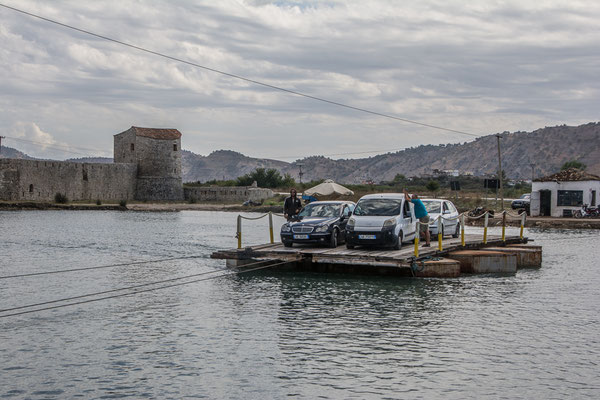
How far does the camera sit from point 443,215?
27609mm

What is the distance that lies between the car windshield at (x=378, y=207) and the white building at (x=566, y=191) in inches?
1294

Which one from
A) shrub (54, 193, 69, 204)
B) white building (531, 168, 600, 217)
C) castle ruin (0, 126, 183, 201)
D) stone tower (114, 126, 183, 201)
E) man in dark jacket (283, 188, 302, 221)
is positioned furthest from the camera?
stone tower (114, 126, 183, 201)

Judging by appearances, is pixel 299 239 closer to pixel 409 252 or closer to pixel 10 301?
pixel 409 252

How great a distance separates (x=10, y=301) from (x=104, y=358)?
25.2 ft

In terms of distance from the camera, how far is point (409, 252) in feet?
71.4

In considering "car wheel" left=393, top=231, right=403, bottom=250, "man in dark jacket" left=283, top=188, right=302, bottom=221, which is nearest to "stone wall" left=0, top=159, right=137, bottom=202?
"man in dark jacket" left=283, top=188, right=302, bottom=221

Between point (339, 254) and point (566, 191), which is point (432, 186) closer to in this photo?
point (566, 191)

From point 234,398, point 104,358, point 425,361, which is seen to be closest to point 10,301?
point 104,358

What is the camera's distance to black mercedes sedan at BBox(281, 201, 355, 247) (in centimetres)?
2316

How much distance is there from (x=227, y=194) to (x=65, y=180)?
2467cm

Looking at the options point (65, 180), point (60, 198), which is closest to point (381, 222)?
point (60, 198)

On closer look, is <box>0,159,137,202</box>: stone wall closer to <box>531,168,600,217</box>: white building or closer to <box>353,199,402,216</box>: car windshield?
<box>531,168,600,217</box>: white building

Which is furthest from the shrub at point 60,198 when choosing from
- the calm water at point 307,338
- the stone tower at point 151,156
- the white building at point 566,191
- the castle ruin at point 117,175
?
the calm water at point 307,338

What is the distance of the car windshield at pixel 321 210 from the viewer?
79.5 ft
